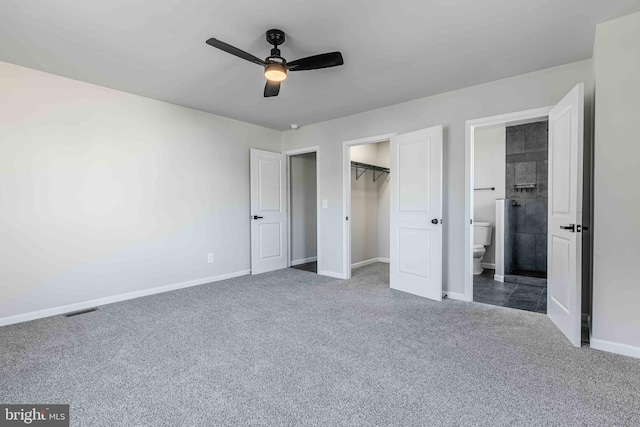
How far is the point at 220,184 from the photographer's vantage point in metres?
4.59

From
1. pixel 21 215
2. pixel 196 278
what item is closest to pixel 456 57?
pixel 196 278

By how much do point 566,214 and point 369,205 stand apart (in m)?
3.64

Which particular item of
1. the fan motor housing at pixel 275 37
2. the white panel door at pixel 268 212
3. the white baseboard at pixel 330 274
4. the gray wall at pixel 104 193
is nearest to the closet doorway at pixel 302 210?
the white panel door at pixel 268 212

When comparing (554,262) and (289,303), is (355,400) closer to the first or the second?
(289,303)

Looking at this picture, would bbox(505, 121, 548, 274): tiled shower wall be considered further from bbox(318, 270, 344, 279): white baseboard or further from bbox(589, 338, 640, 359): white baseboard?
bbox(318, 270, 344, 279): white baseboard

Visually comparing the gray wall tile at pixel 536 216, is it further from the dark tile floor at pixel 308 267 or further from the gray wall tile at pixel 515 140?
the dark tile floor at pixel 308 267

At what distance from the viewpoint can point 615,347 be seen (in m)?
2.27

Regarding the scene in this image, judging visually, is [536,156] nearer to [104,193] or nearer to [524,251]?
[524,251]

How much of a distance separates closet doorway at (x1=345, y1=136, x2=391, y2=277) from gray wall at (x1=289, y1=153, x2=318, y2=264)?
908mm

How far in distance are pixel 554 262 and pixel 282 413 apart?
272 centimetres

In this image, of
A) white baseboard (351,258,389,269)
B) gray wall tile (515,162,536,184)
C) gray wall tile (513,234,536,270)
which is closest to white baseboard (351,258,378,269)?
white baseboard (351,258,389,269)

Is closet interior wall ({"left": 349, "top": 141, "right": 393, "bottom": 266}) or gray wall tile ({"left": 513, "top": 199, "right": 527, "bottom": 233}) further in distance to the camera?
closet interior wall ({"left": 349, "top": 141, "right": 393, "bottom": 266})

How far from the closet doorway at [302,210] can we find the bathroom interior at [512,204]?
113 inches

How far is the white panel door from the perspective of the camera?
491 centimetres
